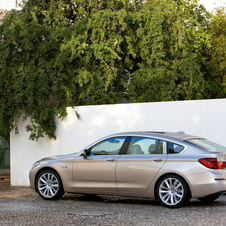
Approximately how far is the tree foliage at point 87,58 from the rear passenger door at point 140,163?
5251 millimetres

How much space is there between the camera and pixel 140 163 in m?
8.39

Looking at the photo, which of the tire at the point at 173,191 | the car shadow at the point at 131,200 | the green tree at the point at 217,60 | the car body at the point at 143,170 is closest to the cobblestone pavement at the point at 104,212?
the car shadow at the point at 131,200

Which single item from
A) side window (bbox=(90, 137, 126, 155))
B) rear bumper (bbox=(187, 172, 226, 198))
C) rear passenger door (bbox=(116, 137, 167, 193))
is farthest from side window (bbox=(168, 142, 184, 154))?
side window (bbox=(90, 137, 126, 155))

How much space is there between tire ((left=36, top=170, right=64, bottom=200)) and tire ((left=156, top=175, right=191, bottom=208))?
2.49 meters

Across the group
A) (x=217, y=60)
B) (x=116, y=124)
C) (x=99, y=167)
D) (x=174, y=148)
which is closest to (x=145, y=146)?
(x=174, y=148)

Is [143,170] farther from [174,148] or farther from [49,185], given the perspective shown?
[49,185]

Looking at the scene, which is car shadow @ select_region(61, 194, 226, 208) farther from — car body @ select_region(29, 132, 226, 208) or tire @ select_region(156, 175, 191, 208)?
A: tire @ select_region(156, 175, 191, 208)

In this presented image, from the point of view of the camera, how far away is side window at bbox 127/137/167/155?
8414mm

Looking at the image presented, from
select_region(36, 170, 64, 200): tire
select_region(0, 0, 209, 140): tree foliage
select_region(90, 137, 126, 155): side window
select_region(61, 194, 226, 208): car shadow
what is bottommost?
select_region(61, 194, 226, 208): car shadow

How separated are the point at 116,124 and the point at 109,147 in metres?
3.58

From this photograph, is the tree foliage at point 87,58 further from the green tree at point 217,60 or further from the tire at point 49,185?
the tire at point 49,185

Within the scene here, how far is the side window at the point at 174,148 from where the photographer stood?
8.20 metres

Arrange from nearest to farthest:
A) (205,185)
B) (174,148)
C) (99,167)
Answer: (205,185) < (174,148) < (99,167)

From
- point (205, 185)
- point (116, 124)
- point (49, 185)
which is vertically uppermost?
point (116, 124)
